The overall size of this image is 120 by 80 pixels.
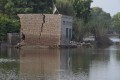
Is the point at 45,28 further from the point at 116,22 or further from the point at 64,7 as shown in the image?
the point at 116,22

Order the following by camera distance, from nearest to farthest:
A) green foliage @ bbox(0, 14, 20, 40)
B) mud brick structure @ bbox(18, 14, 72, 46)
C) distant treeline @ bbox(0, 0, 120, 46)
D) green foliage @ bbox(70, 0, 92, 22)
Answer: mud brick structure @ bbox(18, 14, 72, 46)
green foliage @ bbox(0, 14, 20, 40)
distant treeline @ bbox(0, 0, 120, 46)
green foliage @ bbox(70, 0, 92, 22)

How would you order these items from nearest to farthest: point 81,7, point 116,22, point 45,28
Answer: point 45,28
point 81,7
point 116,22

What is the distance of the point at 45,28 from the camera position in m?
69.4

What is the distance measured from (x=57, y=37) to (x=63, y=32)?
1.58m

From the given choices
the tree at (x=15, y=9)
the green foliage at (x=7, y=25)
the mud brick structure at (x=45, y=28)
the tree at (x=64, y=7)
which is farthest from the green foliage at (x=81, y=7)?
the mud brick structure at (x=45, y=28)

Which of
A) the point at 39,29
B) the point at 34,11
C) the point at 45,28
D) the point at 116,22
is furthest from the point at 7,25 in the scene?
the point at 116,22

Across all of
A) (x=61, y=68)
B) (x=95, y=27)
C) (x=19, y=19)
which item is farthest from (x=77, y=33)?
(x=61, y=68)

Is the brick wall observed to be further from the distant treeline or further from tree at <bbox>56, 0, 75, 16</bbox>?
tree at <bbox>56, 0, 75, 16</bbox>

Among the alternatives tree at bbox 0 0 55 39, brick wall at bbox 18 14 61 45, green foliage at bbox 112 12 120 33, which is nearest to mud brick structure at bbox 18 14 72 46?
brick wall at bbox 18 14 61 45

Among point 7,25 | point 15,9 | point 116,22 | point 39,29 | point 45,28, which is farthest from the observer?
point 116,22

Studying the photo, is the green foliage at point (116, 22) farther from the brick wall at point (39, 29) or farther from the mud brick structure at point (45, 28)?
the brick wall at point (39, 29)

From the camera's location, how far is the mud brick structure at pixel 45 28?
6869 cm

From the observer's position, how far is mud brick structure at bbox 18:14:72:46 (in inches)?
2704

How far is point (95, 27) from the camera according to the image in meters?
91.1
